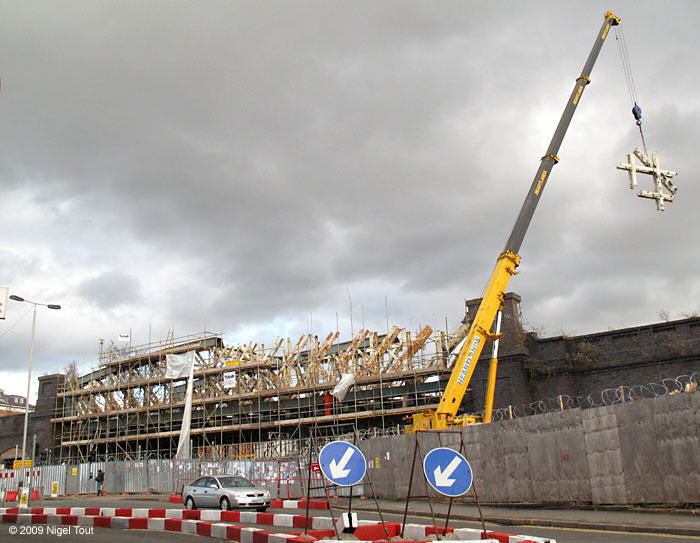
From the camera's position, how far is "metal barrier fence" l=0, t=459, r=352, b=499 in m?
29.7

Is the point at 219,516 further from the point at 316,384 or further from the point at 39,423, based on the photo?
the point at 39,423

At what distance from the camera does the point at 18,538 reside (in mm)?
12977

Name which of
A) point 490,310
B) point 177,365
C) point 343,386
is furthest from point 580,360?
point 177,365

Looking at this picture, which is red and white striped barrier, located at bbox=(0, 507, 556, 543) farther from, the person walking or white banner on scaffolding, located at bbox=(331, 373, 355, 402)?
white banner on scaffolding, located at bbox=(331, 373, 355, 402)

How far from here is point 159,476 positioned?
35.4m

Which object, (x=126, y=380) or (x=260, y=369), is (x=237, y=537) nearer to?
(x=260, y=369)

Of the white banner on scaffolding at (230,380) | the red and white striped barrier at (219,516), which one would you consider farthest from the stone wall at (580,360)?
the red and white striped barrier at (219,516)

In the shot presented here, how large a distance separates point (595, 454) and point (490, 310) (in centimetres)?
780

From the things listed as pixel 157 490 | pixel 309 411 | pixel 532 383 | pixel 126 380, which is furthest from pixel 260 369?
pixel 532 383

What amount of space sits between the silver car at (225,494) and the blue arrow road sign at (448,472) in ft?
41.9

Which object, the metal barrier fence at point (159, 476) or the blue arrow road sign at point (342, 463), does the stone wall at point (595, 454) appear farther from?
the metal barrier fence at point (159, 476)

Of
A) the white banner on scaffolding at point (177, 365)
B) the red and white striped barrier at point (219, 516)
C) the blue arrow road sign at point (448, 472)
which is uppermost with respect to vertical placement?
the white banner on scaffolding at point (177, 365)

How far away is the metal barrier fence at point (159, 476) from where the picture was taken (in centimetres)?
2968

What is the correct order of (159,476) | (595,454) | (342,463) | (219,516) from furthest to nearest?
(159,476) → (595,454) → (219,516) → (342,463)
